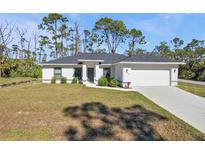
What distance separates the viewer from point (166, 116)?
900 centimetres

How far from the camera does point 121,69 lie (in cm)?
2034

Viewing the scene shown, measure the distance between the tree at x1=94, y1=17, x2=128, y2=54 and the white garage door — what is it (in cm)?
2566

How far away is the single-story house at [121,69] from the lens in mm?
19516

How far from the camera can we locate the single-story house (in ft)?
64.0

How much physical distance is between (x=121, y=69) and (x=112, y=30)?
2525 centimetres

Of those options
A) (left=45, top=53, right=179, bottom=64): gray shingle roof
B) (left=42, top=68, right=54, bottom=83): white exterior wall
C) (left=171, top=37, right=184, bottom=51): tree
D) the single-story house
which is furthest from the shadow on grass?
(left=171, top=37, right=184, bottom=51): tree

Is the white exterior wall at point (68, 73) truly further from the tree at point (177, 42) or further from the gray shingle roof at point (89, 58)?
the tree at point (177, 42)

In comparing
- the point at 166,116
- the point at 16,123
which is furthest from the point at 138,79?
the point at 16,123

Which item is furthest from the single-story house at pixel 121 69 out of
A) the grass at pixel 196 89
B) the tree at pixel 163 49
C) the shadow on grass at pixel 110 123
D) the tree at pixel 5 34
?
the tree at pixel 163 49

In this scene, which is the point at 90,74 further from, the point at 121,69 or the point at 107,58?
the point at 121,69
